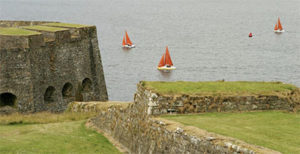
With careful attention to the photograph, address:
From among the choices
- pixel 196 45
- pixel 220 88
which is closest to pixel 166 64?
pixel 196 45

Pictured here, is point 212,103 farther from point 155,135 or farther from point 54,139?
point 54,139

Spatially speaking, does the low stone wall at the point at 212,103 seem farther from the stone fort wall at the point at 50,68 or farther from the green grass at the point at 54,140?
the stone fort wall at the point at 50,68

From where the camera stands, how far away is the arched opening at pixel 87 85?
42938mm

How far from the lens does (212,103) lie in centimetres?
1883

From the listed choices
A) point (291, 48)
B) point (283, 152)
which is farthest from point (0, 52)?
point (291, 48)

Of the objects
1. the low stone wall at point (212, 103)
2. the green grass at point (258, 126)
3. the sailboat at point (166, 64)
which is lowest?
the green grass at point (258, 126)

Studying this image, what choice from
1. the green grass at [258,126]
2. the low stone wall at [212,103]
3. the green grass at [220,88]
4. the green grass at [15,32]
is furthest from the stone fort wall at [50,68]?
the green grass at [258,126]

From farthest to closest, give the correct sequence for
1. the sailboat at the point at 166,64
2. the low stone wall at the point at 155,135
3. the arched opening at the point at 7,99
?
the sailboat at the point at 166,64, the arched opening at the point at 7,99, the low stone wall at the point at 155,135

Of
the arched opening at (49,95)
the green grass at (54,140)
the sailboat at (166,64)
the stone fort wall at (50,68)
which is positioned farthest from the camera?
the sailboat at (166,64)

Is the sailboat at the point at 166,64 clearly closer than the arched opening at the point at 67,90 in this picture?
No

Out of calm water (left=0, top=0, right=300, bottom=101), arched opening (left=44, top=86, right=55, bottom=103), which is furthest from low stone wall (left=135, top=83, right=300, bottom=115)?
calm water (left=0, top=0, right=300, bottom=101)

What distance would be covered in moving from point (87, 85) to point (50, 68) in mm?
5263

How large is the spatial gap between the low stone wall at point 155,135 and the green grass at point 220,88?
103cm

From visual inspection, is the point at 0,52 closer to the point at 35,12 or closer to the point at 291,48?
the point at 291,48
